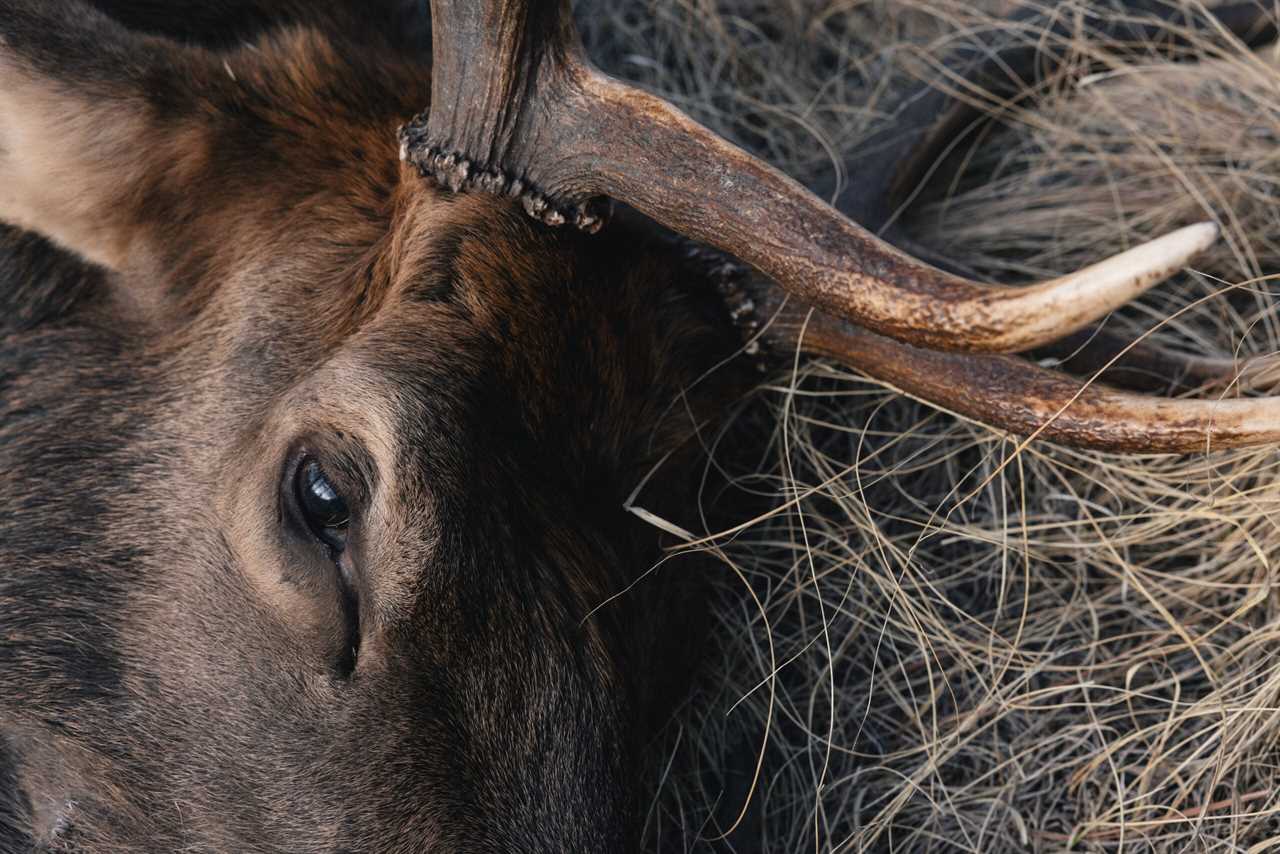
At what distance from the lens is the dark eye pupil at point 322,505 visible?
2.13 m

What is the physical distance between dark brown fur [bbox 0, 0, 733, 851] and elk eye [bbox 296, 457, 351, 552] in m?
0.04

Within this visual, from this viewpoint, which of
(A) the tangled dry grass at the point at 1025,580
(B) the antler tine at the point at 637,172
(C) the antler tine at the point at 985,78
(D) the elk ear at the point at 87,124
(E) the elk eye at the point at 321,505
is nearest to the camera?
(B) the antler tine at the point at 637,172

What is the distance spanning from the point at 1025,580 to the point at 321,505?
184 centimetres

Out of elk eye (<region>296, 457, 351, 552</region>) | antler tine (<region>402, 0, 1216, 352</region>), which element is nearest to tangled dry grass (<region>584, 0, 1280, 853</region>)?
antler tine (<region>402, 0, 1216, 352</region>)

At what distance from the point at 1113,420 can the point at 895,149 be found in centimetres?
138

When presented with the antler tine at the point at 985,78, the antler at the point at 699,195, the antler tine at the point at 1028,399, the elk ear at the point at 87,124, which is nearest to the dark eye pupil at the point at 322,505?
the antler at the point at 699,195

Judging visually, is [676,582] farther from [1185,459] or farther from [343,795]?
[1185,459]

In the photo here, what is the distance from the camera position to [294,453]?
7.13ft

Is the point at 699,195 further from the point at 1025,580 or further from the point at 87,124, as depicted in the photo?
the point at 1025,580

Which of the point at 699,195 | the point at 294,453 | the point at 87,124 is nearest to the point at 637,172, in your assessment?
the point at 699,195

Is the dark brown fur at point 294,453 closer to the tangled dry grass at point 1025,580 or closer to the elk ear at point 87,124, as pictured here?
the elk ear at point 87,124

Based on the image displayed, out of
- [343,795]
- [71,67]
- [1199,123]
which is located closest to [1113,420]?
[343,795]

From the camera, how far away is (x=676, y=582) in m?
2.71

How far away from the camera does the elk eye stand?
2.13 metres
